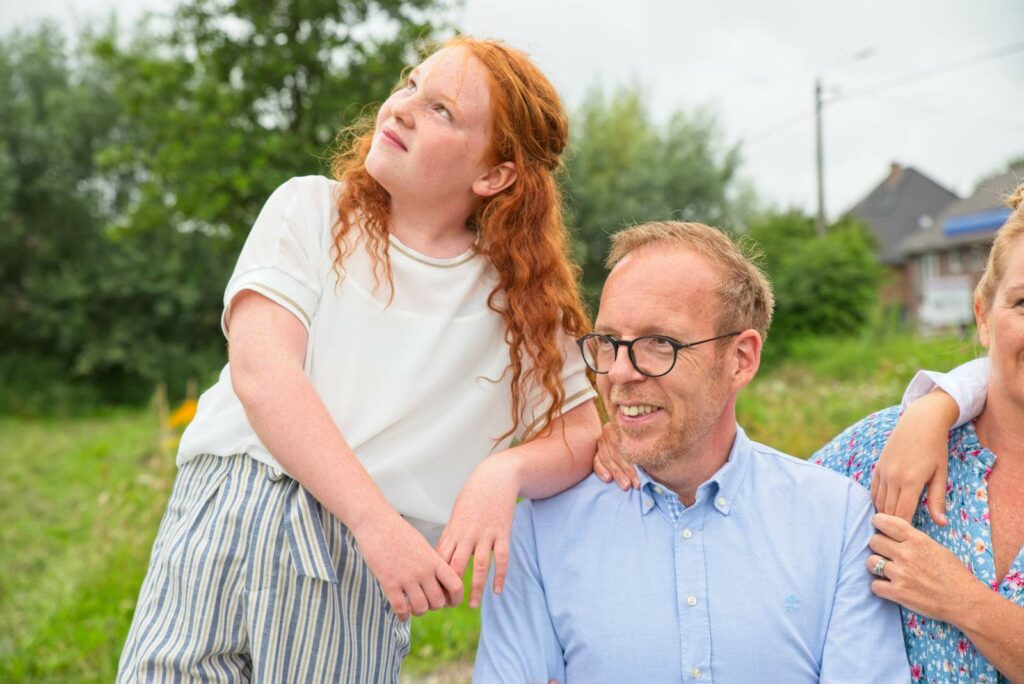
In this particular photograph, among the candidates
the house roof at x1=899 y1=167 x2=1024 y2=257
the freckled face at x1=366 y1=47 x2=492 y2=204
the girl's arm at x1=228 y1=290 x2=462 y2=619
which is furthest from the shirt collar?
the house roof at x1=899 y1=167 x2=1024 y2=257

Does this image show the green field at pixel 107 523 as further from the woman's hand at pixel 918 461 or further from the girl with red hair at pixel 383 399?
the girl with red hair at pixel 383 399

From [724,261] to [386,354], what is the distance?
2.70ft

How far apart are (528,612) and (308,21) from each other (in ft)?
36.2

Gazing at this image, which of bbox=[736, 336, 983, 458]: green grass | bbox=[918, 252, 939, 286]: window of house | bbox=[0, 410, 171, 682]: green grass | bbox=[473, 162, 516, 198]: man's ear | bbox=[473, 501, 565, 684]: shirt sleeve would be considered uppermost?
bbox=[918, 252, 939, 286]: window of house

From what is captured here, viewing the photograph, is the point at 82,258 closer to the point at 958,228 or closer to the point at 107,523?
the point at 107,523

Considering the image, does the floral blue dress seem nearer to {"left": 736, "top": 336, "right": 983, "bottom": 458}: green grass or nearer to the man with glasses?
the man with glasses

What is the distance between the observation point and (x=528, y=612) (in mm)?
2211

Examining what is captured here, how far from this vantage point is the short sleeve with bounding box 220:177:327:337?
2088mm

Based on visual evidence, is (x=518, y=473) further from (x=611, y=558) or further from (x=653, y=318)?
(x=653, y=318)

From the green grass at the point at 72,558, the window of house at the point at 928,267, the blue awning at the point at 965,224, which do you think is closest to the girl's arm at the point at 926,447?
the green grass at the point at 72,558

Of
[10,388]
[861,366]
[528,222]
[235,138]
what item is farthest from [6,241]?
[528,222]

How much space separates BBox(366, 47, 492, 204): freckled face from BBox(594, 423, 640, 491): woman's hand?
721 millimetres

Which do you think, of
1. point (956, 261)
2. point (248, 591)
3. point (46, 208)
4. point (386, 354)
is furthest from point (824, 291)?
point (956, 261)

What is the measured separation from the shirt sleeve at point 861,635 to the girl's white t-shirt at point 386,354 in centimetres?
80
